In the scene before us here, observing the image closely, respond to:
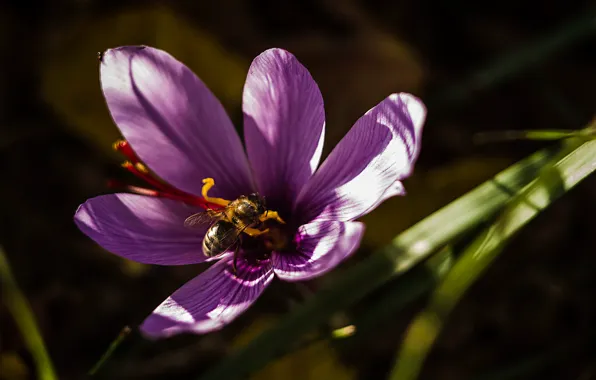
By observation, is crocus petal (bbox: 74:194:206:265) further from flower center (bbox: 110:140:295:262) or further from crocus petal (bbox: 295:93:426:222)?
crocus petal (bbox: 295:93:426:222)

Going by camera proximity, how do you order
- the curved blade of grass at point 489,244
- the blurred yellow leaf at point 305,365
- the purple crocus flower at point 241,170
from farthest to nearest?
the blurred yellow leaf at point 305,365 < the purple crocus flower at point 241,170 < the curved blade of grass at point 489,244

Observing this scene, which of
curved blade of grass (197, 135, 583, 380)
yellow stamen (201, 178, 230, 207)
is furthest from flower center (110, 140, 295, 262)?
curved blade of grass (197, 135, 583, 380)

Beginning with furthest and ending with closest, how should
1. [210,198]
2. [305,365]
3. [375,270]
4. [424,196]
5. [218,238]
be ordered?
[424,196]
[305,365]
[210,198]
[218,238]
[375,270]

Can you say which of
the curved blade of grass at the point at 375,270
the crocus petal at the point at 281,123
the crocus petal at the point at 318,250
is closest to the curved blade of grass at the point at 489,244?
the curved blade of grass at the point at 375,270

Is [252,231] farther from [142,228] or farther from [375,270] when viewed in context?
[375,270]

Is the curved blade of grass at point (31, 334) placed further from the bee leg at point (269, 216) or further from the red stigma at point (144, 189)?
the bee leg at point (269, 216)

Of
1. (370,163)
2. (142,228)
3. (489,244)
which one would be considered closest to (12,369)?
(142,228)

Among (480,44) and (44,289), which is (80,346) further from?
(480,44)
